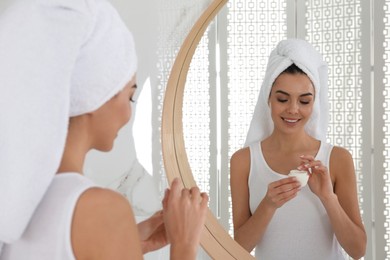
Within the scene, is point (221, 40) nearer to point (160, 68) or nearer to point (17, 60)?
point (160, 68)

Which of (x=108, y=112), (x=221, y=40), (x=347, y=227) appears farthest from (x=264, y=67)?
(x=108, y=112)

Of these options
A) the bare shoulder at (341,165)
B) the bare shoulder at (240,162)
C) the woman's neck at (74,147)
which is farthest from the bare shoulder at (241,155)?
the woman's neck at (74,147)

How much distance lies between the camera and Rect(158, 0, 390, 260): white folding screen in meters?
0.81

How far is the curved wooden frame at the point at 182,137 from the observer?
2.83 feet

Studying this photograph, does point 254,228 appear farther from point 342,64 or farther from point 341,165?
point 342,64

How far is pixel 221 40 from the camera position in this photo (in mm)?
859

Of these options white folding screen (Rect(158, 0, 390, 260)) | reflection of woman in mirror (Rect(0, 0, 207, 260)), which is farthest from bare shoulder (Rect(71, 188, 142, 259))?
white folding screen (Rect(158, 0, 390, 260))

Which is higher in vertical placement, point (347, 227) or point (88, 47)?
point (88, 47)

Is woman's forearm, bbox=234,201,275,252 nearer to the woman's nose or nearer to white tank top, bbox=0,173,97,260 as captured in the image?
the woman's nose

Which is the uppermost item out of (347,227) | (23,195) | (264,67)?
(264,67)

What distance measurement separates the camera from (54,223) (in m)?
0.47

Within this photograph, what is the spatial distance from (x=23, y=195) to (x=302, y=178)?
451mm

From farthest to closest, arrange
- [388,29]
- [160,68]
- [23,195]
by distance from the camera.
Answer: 1. [160,68]
2. [388,29]
3. [23,195]

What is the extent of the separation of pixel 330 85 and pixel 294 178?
0.43ft
